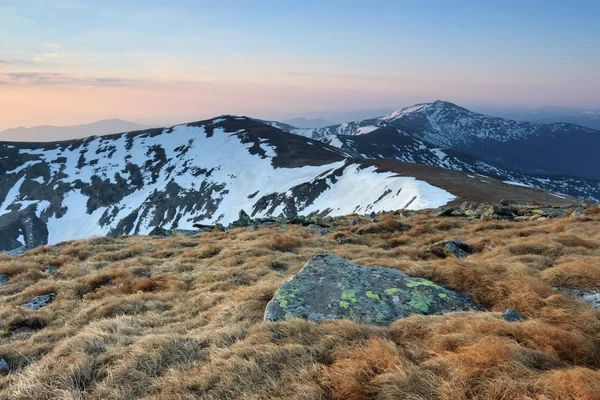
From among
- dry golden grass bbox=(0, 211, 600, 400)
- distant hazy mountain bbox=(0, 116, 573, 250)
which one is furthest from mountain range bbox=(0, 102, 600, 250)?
dry golden grass bbox=(0, 211, 600, 400)

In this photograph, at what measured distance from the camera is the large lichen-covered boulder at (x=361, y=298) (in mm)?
6039

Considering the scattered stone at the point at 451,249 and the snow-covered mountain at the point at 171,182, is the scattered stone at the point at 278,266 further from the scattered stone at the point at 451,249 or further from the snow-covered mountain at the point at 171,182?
the snow-covered mountain at the point at 171,182

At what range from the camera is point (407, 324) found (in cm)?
522

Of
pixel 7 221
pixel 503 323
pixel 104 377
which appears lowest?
pixel 7 221

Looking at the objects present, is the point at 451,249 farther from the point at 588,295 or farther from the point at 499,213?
the point at 499,213

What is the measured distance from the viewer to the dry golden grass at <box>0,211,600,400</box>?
12.2ft

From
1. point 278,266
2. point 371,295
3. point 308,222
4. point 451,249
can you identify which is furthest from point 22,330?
point 308,222

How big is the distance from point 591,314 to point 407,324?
2.71 meters

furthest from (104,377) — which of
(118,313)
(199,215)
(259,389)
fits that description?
(199,215)

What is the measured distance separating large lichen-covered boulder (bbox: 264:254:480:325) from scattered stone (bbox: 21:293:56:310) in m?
7.25

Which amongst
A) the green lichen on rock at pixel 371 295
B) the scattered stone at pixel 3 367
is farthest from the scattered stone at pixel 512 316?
the scattered stone at pixel 3 367

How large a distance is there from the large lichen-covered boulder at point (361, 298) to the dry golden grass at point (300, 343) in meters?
0.54

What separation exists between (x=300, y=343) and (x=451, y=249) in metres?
7.70

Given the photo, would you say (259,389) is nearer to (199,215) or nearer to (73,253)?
(73,253)
